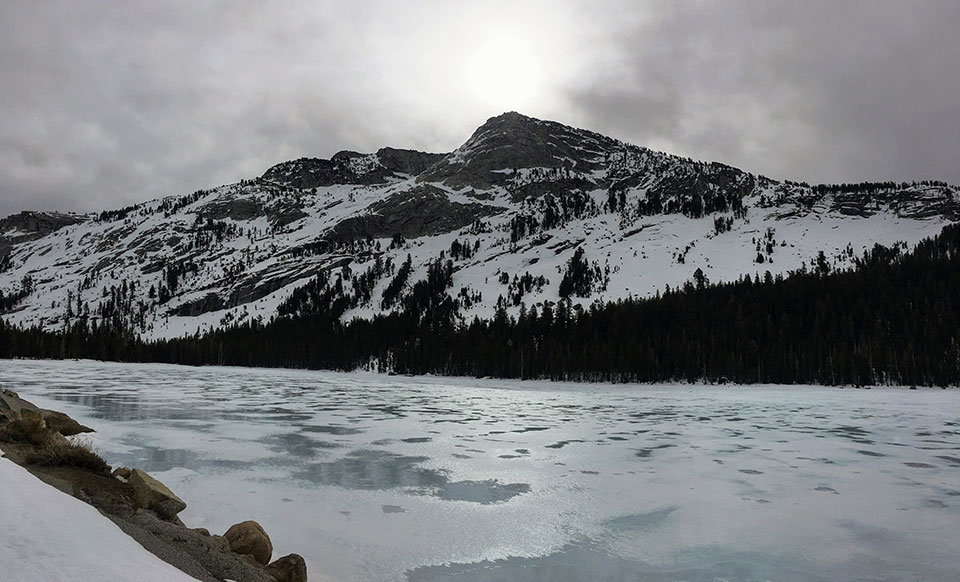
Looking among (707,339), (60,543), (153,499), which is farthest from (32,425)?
(707,339)

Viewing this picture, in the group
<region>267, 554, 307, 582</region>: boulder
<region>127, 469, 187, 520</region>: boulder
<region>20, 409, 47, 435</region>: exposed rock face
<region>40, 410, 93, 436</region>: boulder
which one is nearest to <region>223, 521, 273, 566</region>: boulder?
<region>267, 554, 307, 582</region>: boulder

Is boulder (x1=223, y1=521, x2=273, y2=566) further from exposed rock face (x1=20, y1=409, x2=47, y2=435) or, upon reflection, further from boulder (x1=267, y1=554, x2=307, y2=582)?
exposed rock face (x1=20, y1=409, x2=47, y2=435)

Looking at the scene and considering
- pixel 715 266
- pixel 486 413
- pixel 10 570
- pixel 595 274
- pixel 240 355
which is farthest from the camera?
pixel 595 274

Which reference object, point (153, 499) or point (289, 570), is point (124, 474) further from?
point (289, 570)

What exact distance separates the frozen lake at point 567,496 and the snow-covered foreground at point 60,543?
286 cm

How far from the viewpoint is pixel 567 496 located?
12.1 meters

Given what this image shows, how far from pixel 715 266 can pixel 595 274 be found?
112 feet

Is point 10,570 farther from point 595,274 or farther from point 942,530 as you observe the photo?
point 595,274

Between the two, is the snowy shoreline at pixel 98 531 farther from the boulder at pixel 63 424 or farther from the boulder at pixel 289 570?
the boulder at pixel 63 424

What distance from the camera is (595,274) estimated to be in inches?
6471

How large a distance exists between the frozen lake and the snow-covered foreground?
2.86 m

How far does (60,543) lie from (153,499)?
153 inches

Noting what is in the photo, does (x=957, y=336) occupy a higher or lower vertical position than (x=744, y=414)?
higher

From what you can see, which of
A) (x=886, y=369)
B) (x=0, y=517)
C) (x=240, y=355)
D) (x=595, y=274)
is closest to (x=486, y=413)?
(x=0, y=517)
